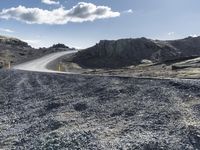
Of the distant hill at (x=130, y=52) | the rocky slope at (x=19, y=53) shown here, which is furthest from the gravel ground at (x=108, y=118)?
the distant hill at (x=130, y=52)

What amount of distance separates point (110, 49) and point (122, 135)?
7481cm

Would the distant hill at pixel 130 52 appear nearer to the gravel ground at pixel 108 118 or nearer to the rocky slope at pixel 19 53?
the rocky slope at pixel 19 53

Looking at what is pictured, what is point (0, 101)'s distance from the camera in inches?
1020

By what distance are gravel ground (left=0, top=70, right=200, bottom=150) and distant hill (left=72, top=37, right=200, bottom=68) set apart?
56939 mm

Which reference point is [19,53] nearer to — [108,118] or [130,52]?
[130,52]

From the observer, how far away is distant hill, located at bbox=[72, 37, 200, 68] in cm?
8325

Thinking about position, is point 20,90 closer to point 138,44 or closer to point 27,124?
point 27,124

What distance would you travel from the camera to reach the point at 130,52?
86.9 metres

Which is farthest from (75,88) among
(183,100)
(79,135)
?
(79,135)

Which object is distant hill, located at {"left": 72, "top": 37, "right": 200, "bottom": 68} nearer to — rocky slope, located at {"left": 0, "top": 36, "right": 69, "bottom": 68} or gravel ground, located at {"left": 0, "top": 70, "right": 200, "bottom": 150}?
rocky slope, located at {"left": 0, "top": 36, "right": 69, "bottom": 68}

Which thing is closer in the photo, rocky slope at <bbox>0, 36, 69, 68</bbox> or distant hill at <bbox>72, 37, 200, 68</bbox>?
distant hill at <bbox>72, 37, 200, 68</bbox>

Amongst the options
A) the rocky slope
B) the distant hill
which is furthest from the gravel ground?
the distant hill

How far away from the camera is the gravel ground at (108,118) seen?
1345 cm

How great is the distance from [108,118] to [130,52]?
70304mm
